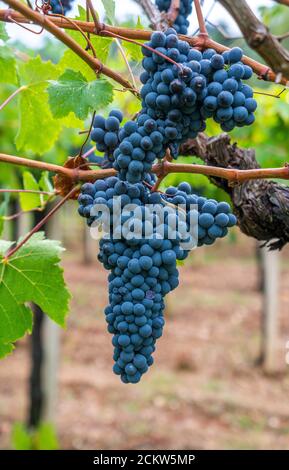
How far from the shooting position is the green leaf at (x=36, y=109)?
1.60 metres

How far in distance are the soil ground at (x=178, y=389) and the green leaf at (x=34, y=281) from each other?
5.06m

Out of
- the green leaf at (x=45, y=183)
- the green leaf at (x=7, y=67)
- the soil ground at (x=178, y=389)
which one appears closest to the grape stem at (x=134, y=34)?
the green leaf at (x=7, y=67)

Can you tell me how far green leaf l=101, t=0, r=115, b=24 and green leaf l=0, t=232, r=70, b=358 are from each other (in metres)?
0.51

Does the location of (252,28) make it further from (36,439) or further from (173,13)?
(36,439)

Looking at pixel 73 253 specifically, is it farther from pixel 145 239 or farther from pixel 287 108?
pixel 145 239

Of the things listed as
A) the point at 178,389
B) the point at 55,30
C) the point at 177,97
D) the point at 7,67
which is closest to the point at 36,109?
the point at 7,67

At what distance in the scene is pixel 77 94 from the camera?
3.74 feet

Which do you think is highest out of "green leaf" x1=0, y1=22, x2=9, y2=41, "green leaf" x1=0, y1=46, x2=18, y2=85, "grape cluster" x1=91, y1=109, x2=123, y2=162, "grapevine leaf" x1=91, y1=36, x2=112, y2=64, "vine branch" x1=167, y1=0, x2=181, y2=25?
"green leaf" x1=0, y1=46, x2=18, y2=85

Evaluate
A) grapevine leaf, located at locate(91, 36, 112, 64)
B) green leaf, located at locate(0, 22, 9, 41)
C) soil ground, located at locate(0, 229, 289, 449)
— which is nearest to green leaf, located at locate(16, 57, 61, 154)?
green leaf, located at locate(0, 22, 9, 41)

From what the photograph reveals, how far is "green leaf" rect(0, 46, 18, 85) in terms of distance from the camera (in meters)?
1.51

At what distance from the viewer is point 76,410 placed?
7.15 metres

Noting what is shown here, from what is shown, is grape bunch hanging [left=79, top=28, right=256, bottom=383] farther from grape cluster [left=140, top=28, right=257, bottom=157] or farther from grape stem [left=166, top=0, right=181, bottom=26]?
grape stem [left=166, top=0, right=181, bottom=26]

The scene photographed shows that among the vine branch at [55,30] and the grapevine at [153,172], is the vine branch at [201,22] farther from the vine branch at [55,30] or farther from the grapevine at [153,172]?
the vine branch at [55,30]

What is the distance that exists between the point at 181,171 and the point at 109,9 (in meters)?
0.45
